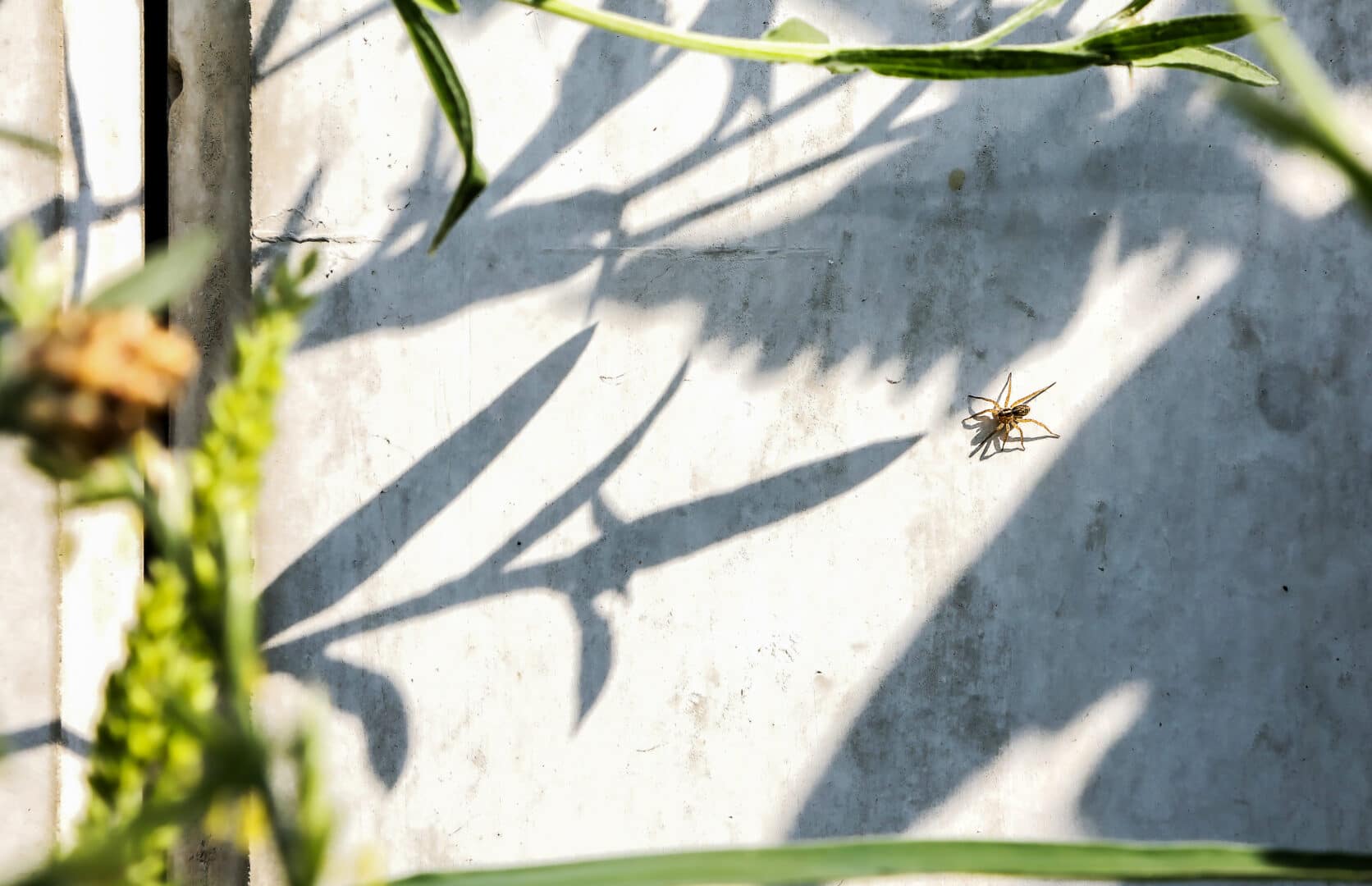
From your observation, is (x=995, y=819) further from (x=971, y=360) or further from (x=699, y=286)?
(x=699, y=286)

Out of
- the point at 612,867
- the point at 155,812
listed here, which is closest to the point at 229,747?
the point at 155,812

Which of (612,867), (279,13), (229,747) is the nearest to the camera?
(229,747)

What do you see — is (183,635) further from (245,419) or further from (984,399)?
(984,399)

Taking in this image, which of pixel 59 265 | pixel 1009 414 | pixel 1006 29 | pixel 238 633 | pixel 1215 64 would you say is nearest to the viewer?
pixel 238 633

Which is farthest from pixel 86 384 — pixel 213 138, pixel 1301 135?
pixel 213 138

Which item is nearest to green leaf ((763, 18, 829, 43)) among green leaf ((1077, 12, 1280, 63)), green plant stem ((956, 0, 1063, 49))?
green plant stem ((956, 0, 1063, 49))

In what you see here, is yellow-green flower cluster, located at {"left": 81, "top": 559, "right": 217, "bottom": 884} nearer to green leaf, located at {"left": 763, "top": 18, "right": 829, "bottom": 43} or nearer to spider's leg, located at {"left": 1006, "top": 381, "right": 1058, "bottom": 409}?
green leaf, located at {"left": 763, "top": 18, "right": 829, "bottom": 43}

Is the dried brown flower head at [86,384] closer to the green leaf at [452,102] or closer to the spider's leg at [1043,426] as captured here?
the green leaf at [452,102]
